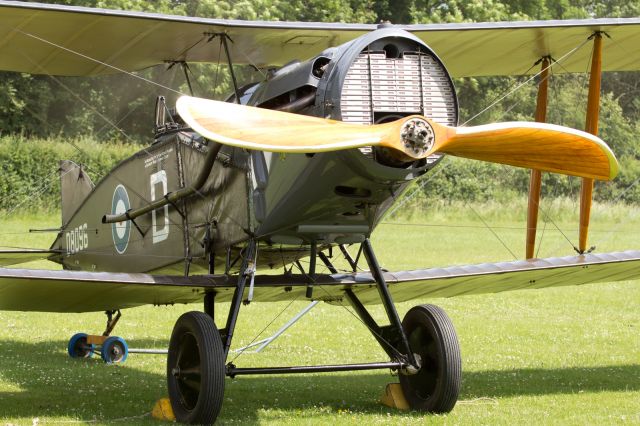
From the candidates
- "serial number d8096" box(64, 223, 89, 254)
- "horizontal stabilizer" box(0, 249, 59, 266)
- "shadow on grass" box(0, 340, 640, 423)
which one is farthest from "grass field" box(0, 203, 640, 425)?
"serial number d8096" box(64, 223, 89, 254)

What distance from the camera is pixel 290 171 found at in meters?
6.51

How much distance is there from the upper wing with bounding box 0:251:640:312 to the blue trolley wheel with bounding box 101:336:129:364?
1.98 m

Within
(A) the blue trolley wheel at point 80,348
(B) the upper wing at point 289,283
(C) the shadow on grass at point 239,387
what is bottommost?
(A) the blue trolley wheel at point 80,348

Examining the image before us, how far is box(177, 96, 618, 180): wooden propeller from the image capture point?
5602 mm

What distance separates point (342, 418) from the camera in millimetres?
6918

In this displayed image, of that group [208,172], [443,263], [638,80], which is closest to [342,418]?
Answer: [208,172]

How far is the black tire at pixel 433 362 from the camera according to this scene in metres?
7.02

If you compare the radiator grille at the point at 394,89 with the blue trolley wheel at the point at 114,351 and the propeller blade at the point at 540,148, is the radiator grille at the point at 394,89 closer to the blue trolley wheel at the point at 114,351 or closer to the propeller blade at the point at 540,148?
the propeller blade at the point at 540,148

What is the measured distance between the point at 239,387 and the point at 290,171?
8.58 feet

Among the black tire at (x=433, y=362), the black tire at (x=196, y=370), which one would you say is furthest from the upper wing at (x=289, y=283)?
the black tire at (x=433, y=362)

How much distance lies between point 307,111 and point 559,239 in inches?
809

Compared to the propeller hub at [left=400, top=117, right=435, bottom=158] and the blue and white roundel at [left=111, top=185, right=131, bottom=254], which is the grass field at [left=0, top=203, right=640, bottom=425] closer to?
the blue and white roundel at [left=111, top=185, right=131, bottom=254]

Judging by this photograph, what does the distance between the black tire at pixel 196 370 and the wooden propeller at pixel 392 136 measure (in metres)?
1.57

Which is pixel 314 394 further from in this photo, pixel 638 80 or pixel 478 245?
pixel 638 80
